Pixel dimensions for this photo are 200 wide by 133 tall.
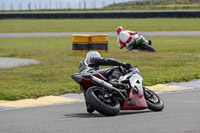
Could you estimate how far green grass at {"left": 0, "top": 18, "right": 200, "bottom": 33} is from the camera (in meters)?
41.8

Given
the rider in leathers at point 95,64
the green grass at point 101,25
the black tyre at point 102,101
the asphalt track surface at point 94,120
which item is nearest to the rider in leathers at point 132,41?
the asphalt track surface at point 94,120

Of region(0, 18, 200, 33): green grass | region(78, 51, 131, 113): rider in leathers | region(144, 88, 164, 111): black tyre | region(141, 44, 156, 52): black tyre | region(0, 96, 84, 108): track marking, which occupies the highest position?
region(78, 51, 131, 113): rider in leathers

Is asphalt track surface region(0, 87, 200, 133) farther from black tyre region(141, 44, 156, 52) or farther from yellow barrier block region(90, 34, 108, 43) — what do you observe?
black tyre region(141, 44, 156, 52)

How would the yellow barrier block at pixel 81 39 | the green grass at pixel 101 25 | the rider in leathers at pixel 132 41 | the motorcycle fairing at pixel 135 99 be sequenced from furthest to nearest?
the green grass at pixel 101 25, the rider in leathers at pixel 132 41, the yellow barrier block at pixel 81 39, the motorcycle fairing at pixel 135 99

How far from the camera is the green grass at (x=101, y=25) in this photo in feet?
137

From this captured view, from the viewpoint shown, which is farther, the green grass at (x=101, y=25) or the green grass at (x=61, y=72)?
the green grass at (x=101, y=25)

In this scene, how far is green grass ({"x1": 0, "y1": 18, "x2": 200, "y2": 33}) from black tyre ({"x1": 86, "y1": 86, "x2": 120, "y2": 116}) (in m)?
31.4

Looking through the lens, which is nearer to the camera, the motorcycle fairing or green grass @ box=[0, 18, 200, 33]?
the motorcycle fairing

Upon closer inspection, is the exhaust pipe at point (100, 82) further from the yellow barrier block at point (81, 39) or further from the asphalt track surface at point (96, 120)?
the yellow barrier block at point (81, 39)

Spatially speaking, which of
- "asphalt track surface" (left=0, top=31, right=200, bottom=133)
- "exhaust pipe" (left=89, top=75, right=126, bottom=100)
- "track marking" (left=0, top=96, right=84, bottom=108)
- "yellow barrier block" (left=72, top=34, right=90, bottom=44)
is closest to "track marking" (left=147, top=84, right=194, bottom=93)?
"asphalt track surface" (left=0, top=31, right=200, bottom=133)

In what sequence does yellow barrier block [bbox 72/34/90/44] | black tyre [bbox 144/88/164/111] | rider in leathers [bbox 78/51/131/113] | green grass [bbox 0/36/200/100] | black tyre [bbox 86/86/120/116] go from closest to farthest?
black tyre [bbox 86/86/120/116] → rider in leathers [bbox 78/51/131/113] → black tyre [bbox 144/88/164/111] → green grass [bbox 0/36/200/100] → yellow barrier block [bbox 72/34/90/44]

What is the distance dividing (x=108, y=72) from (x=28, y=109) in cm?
178

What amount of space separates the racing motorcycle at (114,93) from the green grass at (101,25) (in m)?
30.9

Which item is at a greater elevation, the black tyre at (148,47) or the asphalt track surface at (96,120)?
the asphalt track surface at (96,120)
